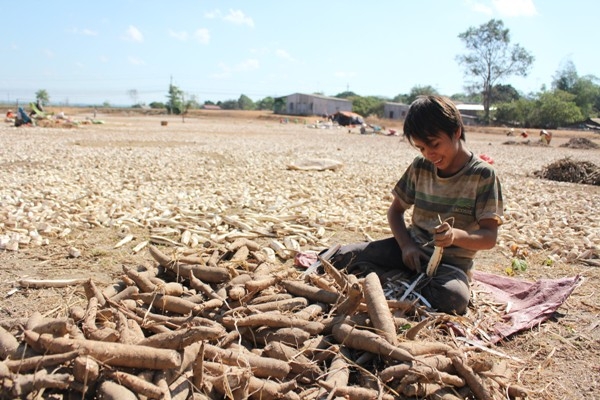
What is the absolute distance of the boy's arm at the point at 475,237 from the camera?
2.94 metres

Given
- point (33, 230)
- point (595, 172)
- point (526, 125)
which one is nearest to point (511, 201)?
point (595, 172)

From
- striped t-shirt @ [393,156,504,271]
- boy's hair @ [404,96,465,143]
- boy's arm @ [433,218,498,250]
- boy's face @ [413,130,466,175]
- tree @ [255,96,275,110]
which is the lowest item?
boy's arm @ [433,218,498,250]

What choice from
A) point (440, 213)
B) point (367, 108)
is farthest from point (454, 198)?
point (367, 108)

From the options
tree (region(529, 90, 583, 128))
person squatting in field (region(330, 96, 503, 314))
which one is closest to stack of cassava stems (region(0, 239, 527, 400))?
person squatting in field (region(330, 96, 503, 314))

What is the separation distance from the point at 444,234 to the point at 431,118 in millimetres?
733

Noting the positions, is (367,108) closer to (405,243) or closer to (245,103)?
(245,103)

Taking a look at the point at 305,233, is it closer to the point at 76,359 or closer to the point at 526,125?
the point at 76,359

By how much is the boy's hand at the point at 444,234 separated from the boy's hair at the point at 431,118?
586mm

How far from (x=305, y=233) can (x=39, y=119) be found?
23.1m

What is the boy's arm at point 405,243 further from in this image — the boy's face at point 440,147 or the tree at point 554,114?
the tree at point 554,114

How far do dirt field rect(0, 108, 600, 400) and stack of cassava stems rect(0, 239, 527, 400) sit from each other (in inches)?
19.6

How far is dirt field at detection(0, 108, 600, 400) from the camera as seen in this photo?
10.5 feet

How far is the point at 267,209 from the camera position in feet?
21.2

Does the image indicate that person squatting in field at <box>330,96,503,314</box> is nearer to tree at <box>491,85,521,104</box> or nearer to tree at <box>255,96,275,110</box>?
tree at <box>491,85,521,104</box>
